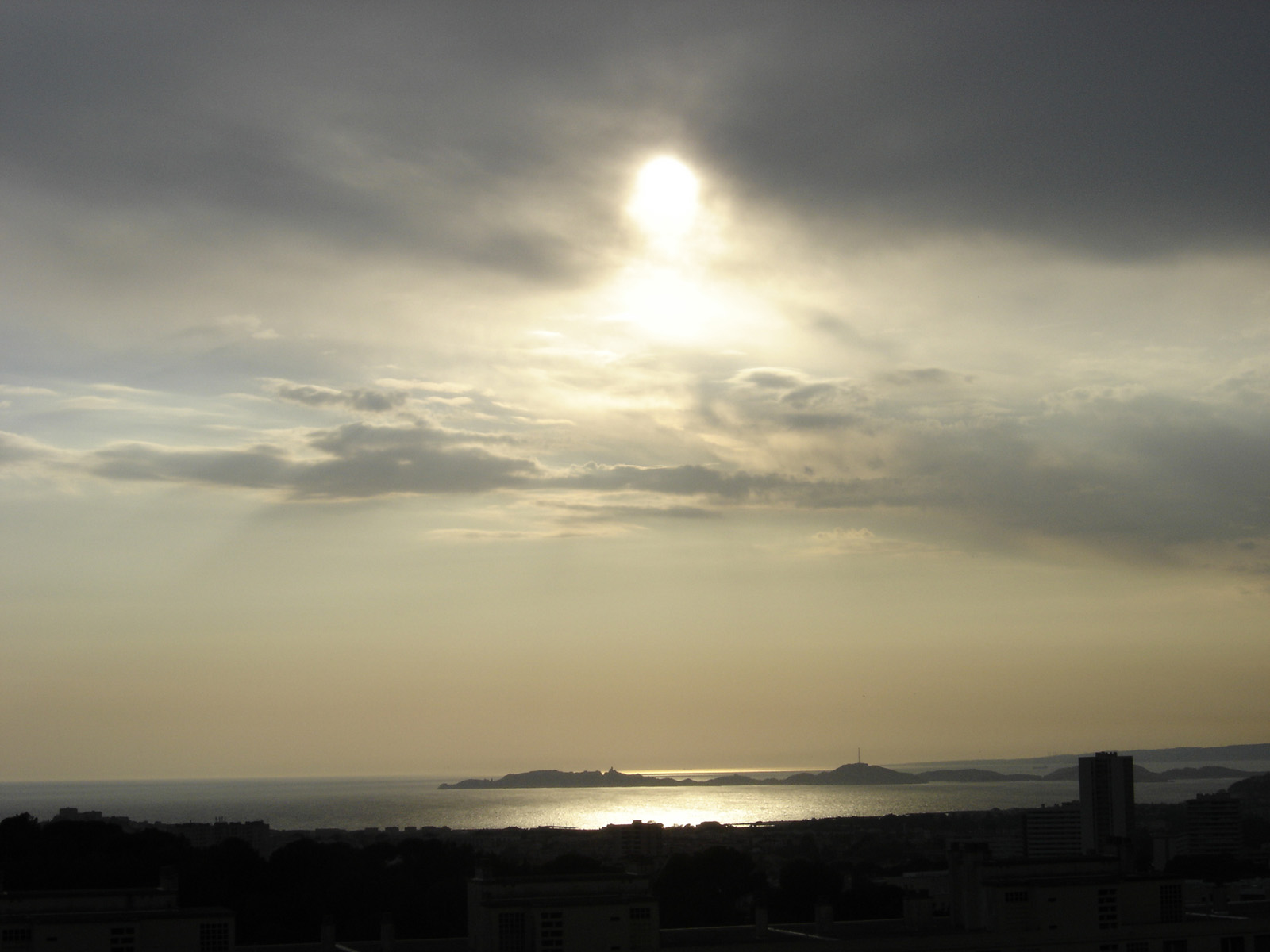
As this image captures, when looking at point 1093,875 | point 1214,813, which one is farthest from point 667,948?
point 1214,813

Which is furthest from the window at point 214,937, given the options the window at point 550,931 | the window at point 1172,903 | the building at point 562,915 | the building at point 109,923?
the window at point 1172,903

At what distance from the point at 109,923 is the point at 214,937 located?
97.7 inches

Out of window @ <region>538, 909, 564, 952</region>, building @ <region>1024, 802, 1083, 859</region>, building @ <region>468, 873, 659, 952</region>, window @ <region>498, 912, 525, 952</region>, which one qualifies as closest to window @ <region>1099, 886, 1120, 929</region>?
building @ <region>468, 873, 659, 952</region>

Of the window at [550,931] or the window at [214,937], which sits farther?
the window at [550,931]

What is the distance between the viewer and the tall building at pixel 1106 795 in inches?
6052

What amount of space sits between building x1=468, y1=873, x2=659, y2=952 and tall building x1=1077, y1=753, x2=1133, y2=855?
130m

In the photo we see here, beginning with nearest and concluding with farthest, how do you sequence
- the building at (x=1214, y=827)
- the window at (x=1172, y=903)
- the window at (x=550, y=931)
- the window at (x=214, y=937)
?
the window at (x=214, y=937), the window at (x=550, y=931), the window at (x=1172, y=903), the building at (x=1214, y=827)

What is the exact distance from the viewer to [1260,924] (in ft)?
124

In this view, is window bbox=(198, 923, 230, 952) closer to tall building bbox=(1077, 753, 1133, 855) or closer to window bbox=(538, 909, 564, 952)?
window bbox=(538, 909, 564, 952)

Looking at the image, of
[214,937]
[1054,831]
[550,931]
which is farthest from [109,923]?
[1054,831]

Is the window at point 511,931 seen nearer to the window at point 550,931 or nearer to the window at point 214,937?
the window at point 550,931

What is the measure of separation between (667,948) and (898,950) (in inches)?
246

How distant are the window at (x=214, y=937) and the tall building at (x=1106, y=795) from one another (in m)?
136

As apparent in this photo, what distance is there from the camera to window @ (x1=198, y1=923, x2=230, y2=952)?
31.6m
